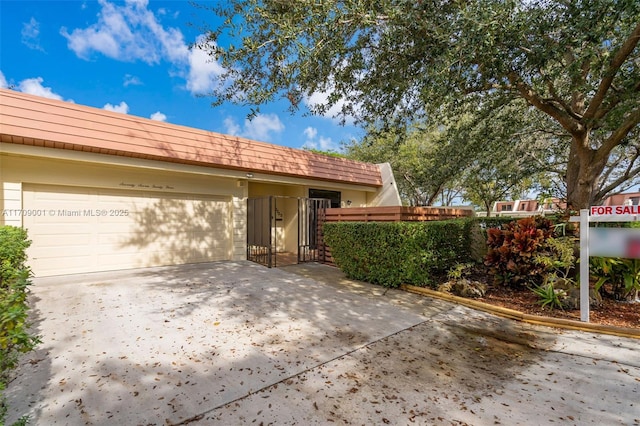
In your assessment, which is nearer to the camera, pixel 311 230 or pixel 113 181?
pixel 113 181

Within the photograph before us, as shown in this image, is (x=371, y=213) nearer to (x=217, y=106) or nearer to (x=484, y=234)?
(x=484, y=234)

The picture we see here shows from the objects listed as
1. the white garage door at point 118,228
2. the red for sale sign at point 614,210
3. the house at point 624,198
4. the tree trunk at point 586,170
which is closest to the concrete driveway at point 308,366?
the red for sale sign at point 614,210

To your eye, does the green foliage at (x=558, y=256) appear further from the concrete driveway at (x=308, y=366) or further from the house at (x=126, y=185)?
the house at (x=126, y=185)

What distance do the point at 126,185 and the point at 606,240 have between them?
9.52 m

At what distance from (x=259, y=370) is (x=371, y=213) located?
4.68m

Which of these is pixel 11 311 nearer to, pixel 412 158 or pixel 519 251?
pixel 519 251

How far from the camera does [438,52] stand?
475cm

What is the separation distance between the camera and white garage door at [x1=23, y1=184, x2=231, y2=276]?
6453mm

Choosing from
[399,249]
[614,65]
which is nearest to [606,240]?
[614,65]

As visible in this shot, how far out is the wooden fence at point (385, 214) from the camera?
253 inches

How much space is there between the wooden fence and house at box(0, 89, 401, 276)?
38.7 inches

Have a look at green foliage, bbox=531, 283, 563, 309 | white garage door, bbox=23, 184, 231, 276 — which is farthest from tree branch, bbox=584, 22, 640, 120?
white garage door, bbox=23, 184, 231, 276

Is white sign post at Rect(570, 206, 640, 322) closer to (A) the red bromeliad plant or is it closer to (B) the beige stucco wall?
(A) the red bromeliad plant

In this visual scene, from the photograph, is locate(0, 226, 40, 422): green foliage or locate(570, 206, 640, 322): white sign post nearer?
locate(0, 226, 40, 422): green foliage
